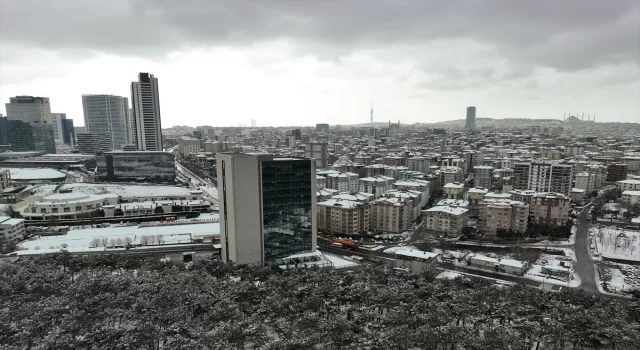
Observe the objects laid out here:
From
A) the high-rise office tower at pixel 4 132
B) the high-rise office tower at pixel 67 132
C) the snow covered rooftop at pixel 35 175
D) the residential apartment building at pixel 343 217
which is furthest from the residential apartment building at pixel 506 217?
the high-rise office tower at pixel 67 132

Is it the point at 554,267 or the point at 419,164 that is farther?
the point at 419,164

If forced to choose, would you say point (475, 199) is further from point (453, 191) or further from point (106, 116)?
point (106, 116)

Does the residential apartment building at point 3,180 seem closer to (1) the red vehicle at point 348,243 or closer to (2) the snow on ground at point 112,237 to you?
(2) the snow on ground at point 112,237

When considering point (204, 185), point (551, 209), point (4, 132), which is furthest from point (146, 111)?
point (551, 209)

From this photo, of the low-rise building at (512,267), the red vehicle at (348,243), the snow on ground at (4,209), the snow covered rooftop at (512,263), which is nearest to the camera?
the low-rise building at (512,267)

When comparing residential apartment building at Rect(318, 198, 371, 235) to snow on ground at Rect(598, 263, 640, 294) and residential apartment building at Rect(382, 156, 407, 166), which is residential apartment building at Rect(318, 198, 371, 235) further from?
residential apartment building at Rect(382, 156, 407, 166)

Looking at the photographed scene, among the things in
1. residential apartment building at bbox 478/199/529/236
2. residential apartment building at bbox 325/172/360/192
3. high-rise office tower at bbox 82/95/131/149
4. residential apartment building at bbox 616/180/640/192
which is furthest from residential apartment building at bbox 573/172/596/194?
high-rise office tower at bbox 82/95/131/149
